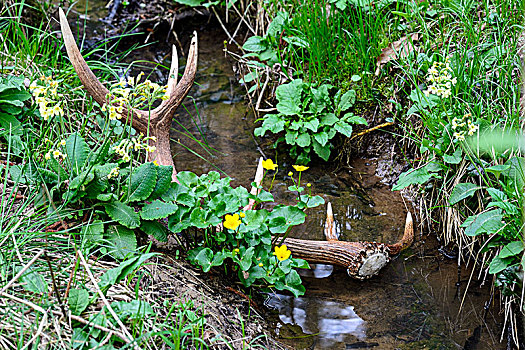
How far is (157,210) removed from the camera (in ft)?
7.64

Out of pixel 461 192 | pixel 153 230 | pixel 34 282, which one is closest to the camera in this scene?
pixel 34 282

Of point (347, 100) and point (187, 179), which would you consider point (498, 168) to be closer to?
point (347, 100)

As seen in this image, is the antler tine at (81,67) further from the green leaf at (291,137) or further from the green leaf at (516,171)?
the green leaf at (516,171)

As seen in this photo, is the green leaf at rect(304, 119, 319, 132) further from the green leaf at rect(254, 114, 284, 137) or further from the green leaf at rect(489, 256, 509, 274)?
the green leaf at rect(489, 256, 509, 274)

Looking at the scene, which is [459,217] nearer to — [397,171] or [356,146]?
[397,171]

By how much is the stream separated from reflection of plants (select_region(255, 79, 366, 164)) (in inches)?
9.6

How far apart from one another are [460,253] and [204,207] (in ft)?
5.02

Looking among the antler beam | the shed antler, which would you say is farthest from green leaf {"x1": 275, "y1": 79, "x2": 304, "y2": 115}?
the antler beam

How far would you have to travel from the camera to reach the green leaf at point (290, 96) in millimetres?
3625

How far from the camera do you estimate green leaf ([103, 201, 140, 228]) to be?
7.47 feet

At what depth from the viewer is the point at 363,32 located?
11.6 ft

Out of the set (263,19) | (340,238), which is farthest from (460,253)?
(263,19)

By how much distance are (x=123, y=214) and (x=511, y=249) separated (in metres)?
1.83

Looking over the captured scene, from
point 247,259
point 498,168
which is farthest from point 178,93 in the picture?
point 498,168
